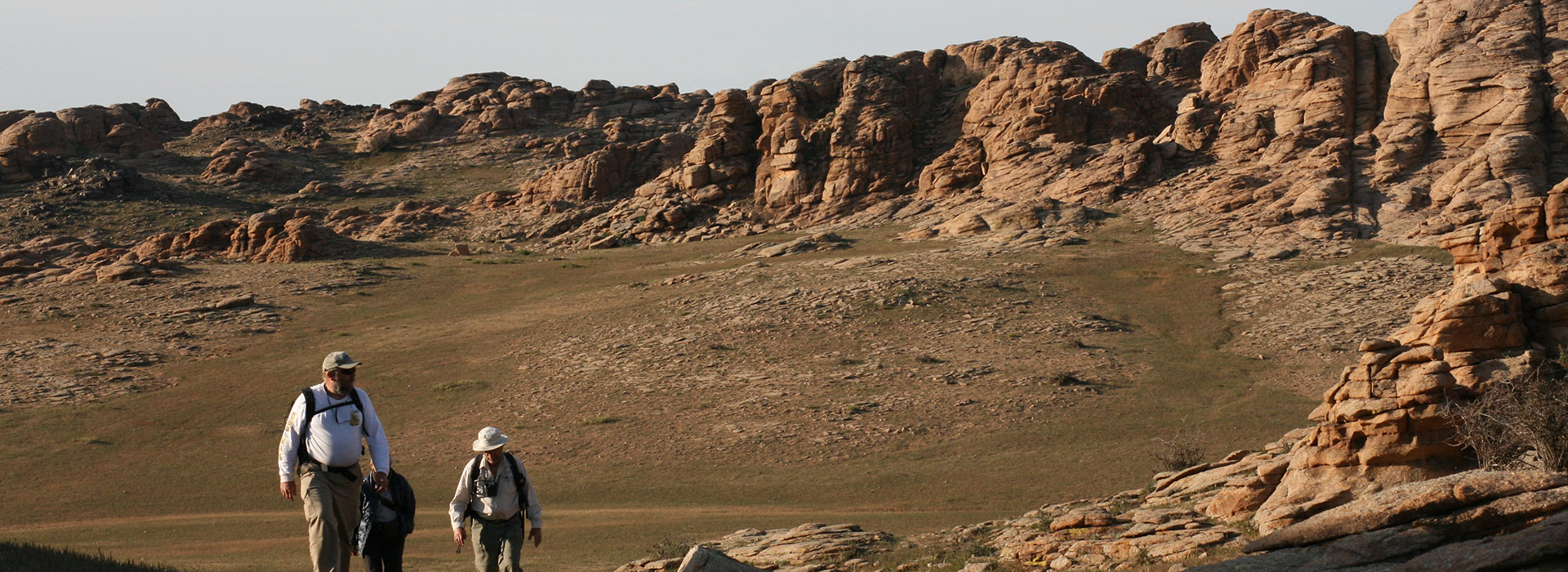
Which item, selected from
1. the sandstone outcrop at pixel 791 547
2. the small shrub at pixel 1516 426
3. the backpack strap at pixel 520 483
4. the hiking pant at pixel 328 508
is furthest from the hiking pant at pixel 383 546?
the small shrub at pixel 1516 426

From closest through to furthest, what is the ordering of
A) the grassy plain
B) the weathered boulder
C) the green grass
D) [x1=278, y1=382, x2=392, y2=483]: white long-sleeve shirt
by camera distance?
1. the weathered boulder
2. [x1=278, y1=382, x2=392, y2=483]: white long-sleeve shirt
3. the green grass
4. the grassy plain

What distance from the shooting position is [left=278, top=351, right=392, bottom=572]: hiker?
9109mm

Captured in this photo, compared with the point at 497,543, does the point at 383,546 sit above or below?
above

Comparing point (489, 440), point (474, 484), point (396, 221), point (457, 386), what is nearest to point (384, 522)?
point (474, 484)

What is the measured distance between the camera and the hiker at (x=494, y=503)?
399 inches

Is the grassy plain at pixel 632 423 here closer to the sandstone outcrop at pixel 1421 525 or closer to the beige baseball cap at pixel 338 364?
the beige baseball cap at pixel 338 364

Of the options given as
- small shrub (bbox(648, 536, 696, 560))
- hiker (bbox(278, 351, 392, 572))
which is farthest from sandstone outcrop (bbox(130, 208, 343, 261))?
hiker (bbox(278, 351, 392, 572))

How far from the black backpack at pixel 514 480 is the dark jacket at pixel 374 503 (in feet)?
2.21

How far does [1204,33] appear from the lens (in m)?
80.4

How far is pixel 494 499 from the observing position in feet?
33.2

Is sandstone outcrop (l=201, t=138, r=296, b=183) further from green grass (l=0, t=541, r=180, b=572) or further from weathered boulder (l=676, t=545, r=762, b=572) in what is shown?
weathered boulder (l=676, t=545, r=762, b=572)

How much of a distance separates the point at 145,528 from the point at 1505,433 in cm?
2366

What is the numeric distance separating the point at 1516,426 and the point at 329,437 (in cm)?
1179

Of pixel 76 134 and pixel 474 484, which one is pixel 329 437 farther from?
pixel 76 134
